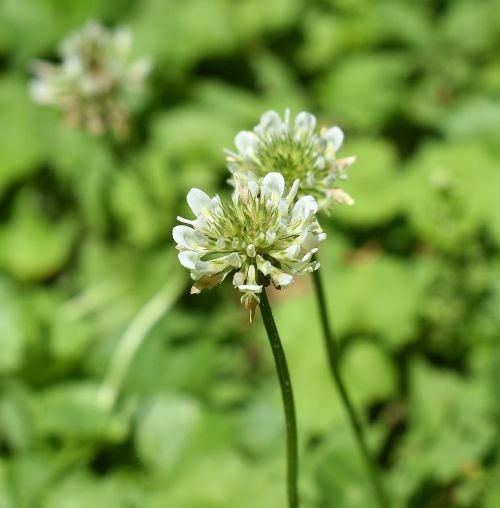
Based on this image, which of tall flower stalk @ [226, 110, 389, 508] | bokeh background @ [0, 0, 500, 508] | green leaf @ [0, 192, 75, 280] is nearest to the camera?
tall flower stalk @ [226, 110, 389, 508]

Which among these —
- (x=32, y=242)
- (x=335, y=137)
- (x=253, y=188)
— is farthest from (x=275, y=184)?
(x=32, y=242)

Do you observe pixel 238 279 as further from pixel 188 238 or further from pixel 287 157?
pixel 287 157

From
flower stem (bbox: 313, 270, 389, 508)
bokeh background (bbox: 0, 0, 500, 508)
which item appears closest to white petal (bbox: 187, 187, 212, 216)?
flower stem (bbox: 313, 270, 389, 508)

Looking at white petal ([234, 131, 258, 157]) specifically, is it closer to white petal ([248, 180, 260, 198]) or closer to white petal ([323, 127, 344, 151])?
white petal ([323, 127, 344, 151])

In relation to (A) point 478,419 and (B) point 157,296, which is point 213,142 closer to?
(B) point 157,296

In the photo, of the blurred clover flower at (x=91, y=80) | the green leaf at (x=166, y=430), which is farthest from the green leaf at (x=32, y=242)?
the green leaf at (x=166, y=430)

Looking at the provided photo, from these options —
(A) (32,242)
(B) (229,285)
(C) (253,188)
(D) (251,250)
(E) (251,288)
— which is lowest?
(E) (251,288)
